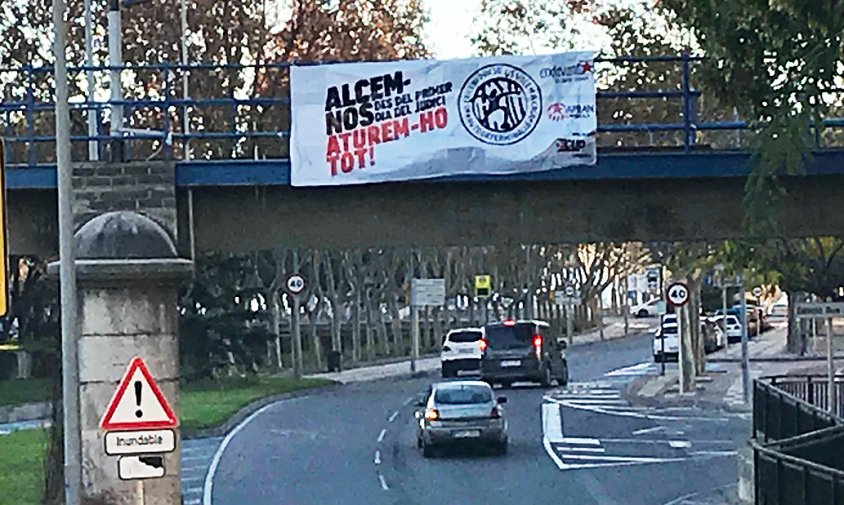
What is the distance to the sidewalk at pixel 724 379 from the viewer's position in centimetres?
4453

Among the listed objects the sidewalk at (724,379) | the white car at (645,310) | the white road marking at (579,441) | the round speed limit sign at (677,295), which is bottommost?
the white car at (645,310)

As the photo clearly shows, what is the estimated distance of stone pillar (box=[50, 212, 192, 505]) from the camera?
18.1 meters

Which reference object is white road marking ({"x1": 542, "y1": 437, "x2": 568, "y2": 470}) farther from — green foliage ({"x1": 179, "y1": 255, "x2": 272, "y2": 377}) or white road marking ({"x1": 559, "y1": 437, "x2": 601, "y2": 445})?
green foliage ({"x1": 179, "y1": 255, "x2": 272, "y2": 377})

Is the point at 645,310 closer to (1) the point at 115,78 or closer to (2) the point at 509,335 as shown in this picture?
(2) the point at 509,335

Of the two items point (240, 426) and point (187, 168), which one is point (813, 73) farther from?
point (240, 426)

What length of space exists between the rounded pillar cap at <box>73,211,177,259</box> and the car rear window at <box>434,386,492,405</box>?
537 inches

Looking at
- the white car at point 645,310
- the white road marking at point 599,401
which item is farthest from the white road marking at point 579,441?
the white car at point 645,310

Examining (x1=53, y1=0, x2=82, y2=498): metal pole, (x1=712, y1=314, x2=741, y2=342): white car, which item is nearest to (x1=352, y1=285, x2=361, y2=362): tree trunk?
(x1=712, y1=314, x2=741, y2=342): white car

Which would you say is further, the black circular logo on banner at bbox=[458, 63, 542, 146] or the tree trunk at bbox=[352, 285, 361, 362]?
the tree trunk at bbox=[352, 285, 361, 362]

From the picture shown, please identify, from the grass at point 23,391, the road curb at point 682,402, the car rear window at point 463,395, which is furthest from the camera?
the grass at point 23,391

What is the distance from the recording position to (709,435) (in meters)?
36.0

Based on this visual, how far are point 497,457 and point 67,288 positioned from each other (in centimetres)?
1644

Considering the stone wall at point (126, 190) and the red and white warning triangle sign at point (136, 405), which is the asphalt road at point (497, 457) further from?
the red and white warning triangle sign at point (136, 405)

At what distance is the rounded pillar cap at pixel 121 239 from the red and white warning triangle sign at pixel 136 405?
13.1ft
